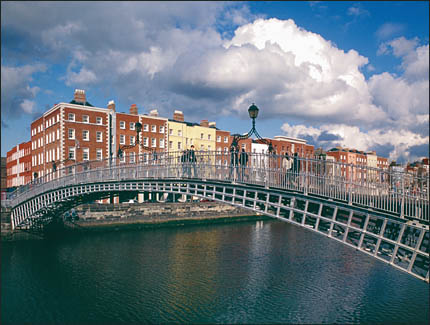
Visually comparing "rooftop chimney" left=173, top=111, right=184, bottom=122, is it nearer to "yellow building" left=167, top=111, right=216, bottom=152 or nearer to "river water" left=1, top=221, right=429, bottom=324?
"yellow building" left=167, top=111, right=216, bottom=152

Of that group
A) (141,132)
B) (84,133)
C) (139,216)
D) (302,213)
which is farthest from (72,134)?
(302,213)

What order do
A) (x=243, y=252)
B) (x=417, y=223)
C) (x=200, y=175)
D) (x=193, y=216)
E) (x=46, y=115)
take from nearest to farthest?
(x=417, y=223) < (x=200, y=175) < (x=243, y=252) < (x=193, y=216) < (x=46, y=115)

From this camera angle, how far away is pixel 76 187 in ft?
85.5

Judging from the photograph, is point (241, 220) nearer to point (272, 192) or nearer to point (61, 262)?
point (61, 262)

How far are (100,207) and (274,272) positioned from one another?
21.3 metres

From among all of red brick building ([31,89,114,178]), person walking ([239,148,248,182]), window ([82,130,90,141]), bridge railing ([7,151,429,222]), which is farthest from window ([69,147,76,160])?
person walking ([239,148,248,182])

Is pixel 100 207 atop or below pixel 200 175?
below

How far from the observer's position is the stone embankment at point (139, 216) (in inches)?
1400

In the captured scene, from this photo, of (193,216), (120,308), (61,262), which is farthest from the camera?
(193,216)

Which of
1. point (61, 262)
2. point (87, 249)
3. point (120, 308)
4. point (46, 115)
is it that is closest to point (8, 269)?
point (61, 262)

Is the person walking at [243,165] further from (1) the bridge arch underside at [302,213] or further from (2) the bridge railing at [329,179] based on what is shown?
(1) the bridge arch underside at [302,213]

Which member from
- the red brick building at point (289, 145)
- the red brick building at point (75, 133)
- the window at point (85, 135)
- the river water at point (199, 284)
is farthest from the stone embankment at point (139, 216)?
the red brick building at point (289, 145)

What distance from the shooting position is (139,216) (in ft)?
131

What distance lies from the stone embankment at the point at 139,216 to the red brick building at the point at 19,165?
85.2ft
